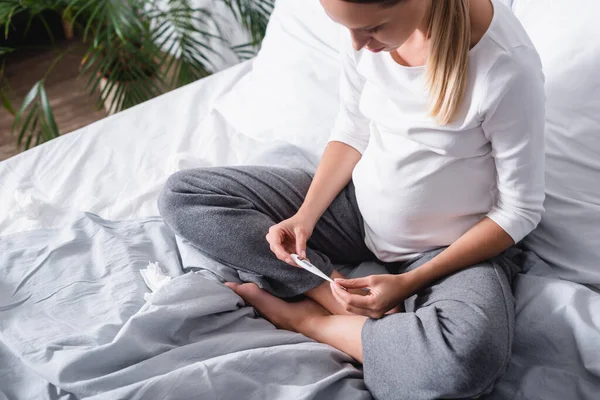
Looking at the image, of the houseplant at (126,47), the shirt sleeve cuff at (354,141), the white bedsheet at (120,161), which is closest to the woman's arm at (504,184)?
the shirt sleeve cuff at (354,141)

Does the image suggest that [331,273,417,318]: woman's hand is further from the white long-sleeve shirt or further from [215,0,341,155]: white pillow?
[215,0,341,155]: white pillow

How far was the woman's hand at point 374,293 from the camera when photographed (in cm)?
95

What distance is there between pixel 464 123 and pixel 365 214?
249 millimetres

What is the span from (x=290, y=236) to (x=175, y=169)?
396mm

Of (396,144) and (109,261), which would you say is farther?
(109,261)

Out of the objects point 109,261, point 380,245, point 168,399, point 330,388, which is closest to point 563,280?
point 380,245

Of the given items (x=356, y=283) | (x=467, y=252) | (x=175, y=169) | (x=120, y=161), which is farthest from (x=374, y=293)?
(x=120, y=161)

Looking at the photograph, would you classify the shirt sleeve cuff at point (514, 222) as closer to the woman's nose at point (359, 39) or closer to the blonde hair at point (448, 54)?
the blonde hair at point (448, 54)

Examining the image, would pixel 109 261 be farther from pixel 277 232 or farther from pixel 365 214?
pixel 365 214

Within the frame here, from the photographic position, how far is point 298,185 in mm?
1187

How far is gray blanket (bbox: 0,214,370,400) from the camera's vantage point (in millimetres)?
900

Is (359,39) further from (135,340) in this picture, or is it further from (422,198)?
(135,340)

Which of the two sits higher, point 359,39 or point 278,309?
point 359,39

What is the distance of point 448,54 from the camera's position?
88 cm
